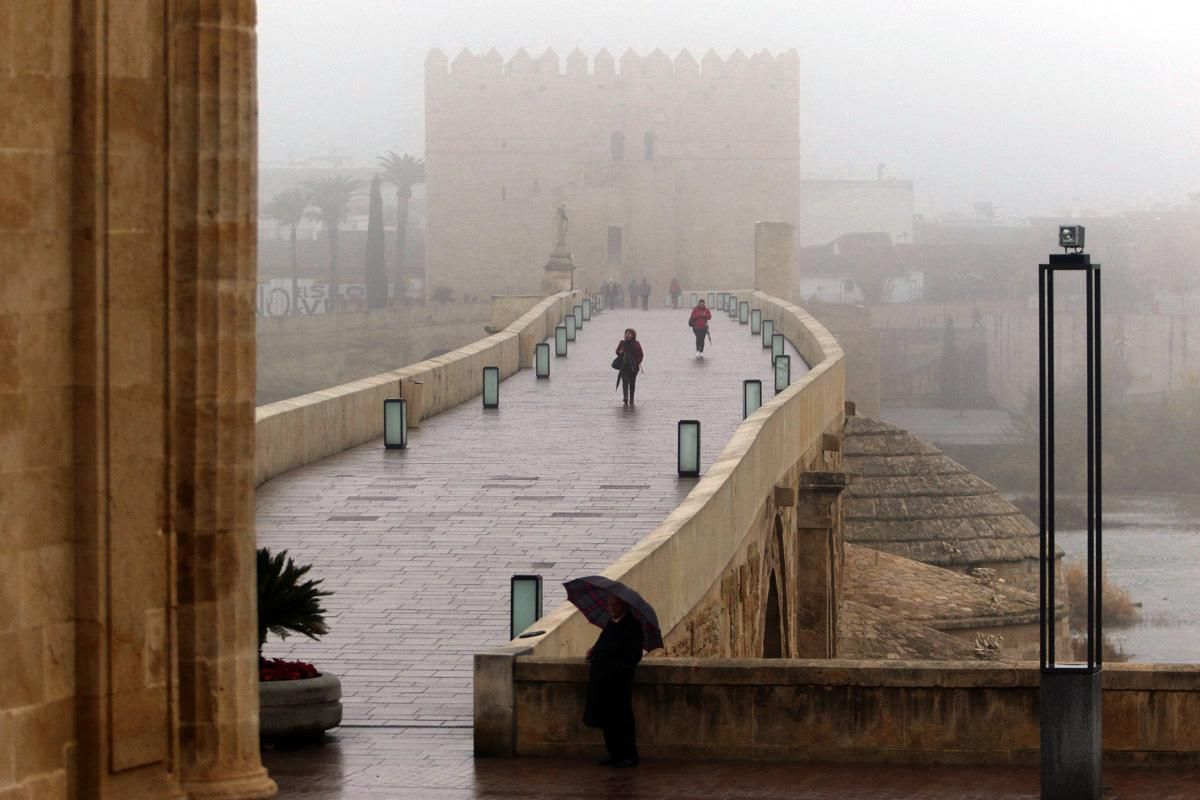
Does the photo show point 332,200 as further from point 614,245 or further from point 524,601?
point 524,601

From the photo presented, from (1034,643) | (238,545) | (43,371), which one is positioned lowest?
(1034,643)

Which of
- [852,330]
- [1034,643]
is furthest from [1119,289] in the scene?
[1034,643]

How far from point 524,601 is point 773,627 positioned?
9768 millimetres

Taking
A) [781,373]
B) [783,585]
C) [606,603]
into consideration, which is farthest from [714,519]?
[781,373]

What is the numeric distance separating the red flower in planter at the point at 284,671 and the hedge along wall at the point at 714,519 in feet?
3.43

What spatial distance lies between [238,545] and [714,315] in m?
38.8

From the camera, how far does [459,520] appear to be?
52.8ft

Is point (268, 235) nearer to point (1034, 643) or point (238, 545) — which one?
point (1034, 643)

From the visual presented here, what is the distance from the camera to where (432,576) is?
14.2 m

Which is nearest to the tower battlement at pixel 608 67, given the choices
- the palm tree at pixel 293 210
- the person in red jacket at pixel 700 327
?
the palm tree at pixel 293 210

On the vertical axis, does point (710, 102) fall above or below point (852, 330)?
above

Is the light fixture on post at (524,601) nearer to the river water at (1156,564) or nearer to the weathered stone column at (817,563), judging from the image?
the weathered stone column at (817,563)

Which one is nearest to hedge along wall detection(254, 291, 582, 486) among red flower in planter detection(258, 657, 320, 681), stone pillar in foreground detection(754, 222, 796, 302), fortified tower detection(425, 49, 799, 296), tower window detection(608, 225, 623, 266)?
red flower in planter detection(258, 657, 320, 681)

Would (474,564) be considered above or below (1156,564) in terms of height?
above
